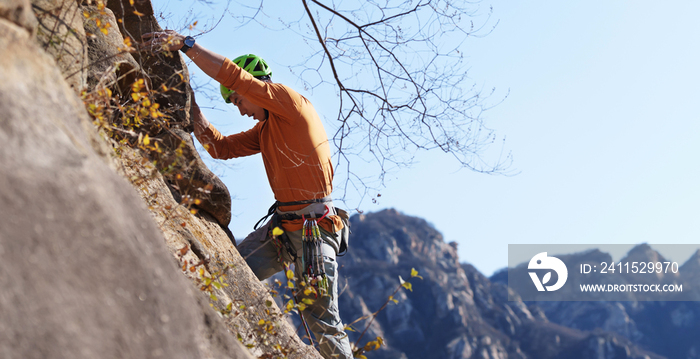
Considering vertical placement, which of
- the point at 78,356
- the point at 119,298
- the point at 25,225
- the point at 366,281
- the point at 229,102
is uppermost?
the point at 366,281

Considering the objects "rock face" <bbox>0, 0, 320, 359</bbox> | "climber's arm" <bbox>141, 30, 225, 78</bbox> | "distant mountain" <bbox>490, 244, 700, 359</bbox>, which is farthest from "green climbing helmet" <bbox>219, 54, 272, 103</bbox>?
"distant mountain" <bbox>490, 244, 700, 359</bbox>

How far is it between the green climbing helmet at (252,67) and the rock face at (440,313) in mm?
96051

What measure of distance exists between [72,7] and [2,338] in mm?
2462

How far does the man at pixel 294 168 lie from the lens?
14.4ft

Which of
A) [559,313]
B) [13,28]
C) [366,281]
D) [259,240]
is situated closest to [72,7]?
[13,28]

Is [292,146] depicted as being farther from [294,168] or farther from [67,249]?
[67,249]

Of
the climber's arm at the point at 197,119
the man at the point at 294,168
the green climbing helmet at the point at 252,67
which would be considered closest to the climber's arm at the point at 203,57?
the man at the point at 294,168

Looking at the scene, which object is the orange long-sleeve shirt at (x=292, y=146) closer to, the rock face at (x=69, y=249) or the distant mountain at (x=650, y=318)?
the rock face at (x=69, y=249)

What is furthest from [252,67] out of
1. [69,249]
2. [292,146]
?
[69,249]

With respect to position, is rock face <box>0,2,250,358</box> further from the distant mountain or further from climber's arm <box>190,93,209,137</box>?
the distant mountain

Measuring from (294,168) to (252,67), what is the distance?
1.08 m

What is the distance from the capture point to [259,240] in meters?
5.35

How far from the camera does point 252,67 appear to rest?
505 cm

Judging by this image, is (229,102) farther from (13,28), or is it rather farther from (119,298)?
(119,298)
